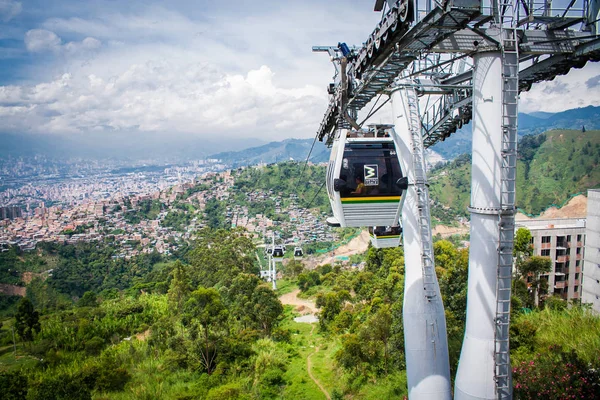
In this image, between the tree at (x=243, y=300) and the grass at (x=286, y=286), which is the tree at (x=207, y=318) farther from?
the grass at (x=286, y=286)

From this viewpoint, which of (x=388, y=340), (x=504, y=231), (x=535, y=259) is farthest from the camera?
(x=535, y=259)

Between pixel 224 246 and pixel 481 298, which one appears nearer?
pixel 481 298

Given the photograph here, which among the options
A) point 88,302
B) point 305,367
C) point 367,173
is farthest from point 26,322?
point 367,173

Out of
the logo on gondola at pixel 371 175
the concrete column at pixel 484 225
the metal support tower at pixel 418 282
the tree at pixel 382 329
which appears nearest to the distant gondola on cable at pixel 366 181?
the logo on gondola at pixel 371 175

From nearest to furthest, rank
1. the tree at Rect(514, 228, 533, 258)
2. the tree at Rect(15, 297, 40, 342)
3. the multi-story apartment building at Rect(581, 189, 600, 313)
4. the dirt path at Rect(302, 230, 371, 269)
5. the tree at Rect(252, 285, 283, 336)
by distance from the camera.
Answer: the tree at Rect(514, 228, 533, 258)
the multi-story apartment building at Rect(581, 189, 600, 313)
the tree at Rect(252, 285, 283, 336)
the tree at Rect(15, 297, 40, 342)
the dirt path at Rect(302, 230, 371, 269)

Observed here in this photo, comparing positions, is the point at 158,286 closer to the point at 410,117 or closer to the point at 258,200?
the point at 410,117

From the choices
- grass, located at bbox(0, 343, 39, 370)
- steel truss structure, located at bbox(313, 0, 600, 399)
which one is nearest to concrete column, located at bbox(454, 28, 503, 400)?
steel truss structure, located at bbox(313, 0, 600, 399)

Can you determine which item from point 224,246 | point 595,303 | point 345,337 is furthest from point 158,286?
point 595,303

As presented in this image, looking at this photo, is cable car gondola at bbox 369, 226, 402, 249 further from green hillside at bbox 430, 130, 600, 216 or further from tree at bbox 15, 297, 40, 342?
green hillside at bbox 430, 130, 600, 216
